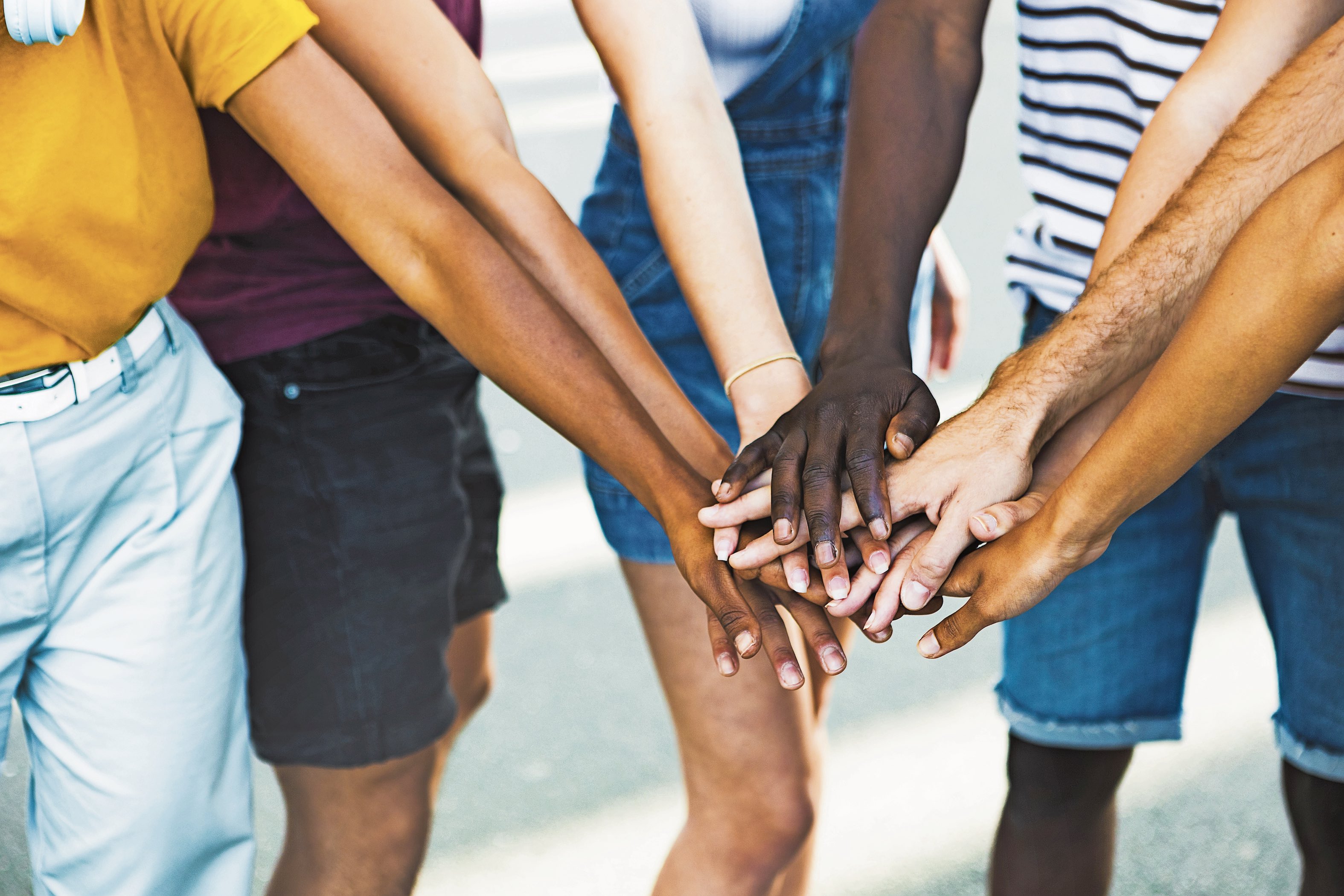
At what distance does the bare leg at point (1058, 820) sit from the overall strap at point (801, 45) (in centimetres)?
82

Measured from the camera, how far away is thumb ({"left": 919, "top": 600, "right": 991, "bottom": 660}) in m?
1.23

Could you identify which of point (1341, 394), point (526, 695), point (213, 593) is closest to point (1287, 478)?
point (1341, 394)

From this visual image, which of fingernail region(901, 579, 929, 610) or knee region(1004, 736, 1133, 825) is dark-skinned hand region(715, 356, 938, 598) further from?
knee region(1004, 736, 1133, 825)

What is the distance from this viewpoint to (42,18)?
3.34 ft

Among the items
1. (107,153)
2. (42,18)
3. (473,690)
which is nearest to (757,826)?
(473,690)

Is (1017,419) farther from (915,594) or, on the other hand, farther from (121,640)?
(121,640)

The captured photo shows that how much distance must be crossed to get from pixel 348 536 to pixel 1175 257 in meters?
0.92

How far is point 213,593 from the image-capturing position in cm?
132

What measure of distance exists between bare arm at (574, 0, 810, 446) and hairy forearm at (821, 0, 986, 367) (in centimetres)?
8

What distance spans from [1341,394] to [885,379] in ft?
1.51

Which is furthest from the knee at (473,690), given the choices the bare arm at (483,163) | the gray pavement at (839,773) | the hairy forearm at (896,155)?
the hairy forearm at (896,155)

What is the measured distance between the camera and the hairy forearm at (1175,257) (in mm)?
1188

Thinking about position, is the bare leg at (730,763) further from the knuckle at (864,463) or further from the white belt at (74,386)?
the white belt at (74,386)

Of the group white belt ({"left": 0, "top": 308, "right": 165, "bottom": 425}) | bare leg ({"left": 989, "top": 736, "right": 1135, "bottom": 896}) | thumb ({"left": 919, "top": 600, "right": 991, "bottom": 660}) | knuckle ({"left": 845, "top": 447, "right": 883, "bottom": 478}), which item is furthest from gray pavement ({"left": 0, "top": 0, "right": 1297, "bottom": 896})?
white belt ({"left": 0, "top": 308, "right": 165, "bottom": 425})
